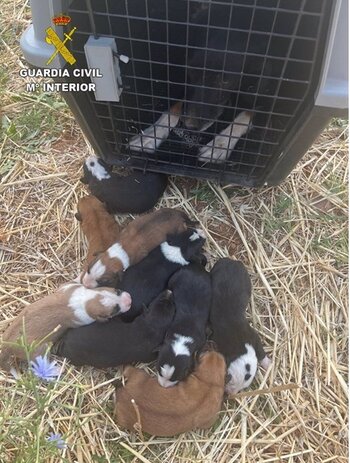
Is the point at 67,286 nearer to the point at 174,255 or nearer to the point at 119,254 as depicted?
the point at 119,254

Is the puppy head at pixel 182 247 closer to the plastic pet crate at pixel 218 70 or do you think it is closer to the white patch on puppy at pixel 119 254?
the white patch on puppy at pixel 119 254

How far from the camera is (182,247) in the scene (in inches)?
76.0

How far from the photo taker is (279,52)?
1.73 metres

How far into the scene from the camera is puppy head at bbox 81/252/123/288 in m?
1.88

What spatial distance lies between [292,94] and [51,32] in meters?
0.78

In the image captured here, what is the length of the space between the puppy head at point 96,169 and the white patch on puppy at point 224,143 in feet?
1.23

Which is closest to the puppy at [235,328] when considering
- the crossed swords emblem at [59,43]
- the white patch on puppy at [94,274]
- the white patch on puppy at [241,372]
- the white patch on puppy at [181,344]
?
the white patch on puppy at [241,372]

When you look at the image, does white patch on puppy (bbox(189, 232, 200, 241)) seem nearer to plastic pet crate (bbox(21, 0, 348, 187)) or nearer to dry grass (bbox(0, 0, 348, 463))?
dry grass (bbox(0, 0, 348, 463))

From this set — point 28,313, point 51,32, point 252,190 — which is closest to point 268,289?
point 252,190

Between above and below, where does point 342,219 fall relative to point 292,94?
below

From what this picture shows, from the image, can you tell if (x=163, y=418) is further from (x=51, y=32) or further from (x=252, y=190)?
(x=51, y=32)

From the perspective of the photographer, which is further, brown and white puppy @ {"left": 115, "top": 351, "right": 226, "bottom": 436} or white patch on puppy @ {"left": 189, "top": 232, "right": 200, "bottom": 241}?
white patch on puppy @ {"left": 189, "top": 232, "right": 200, "bottom": 241}

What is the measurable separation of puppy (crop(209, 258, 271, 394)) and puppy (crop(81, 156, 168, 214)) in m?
0.43

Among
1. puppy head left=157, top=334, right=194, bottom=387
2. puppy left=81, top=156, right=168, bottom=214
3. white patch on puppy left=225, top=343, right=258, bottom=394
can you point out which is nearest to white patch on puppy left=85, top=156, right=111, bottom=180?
puppy left=81, top=156, right=168, bottom=214
